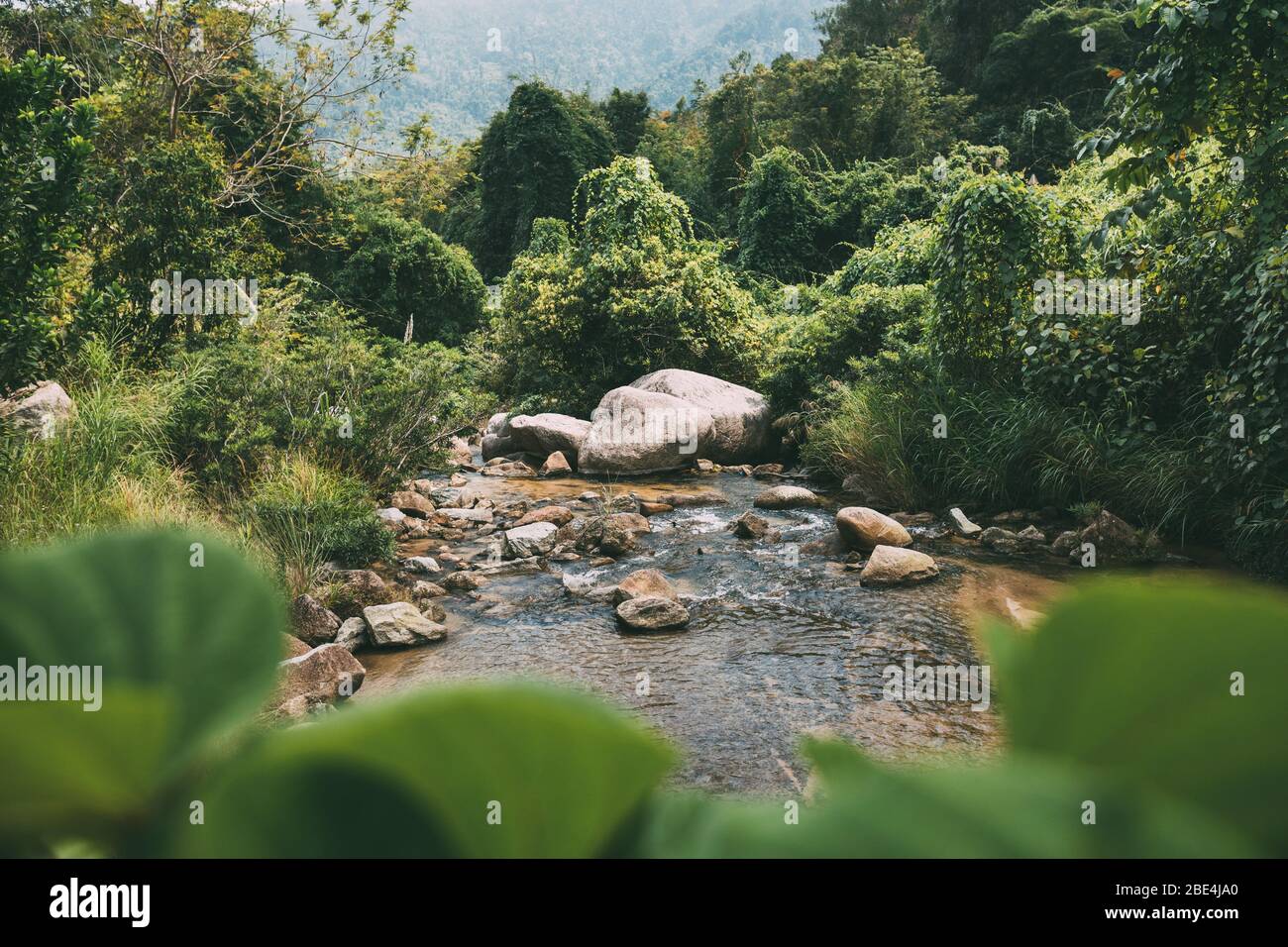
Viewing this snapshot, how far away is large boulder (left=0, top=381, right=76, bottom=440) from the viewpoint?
19.6ft

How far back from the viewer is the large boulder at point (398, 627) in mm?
5539

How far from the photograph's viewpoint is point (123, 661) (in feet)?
0.55

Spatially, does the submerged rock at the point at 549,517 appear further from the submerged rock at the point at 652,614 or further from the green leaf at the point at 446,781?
the green leaf at the point at 446,781

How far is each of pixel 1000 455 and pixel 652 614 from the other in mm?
4260

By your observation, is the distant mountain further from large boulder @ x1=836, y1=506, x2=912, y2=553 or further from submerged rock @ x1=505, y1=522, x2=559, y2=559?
large boulder @ x1=836, y1=506, x2=912, y2=553

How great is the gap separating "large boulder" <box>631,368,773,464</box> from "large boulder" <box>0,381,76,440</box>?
24.5ft

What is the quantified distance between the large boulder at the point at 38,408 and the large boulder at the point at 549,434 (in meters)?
6.25

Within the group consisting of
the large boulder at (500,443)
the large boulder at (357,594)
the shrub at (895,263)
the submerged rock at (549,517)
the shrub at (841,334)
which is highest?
the shrub at (895,263)

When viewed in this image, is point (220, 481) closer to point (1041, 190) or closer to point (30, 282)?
point (30, 282)

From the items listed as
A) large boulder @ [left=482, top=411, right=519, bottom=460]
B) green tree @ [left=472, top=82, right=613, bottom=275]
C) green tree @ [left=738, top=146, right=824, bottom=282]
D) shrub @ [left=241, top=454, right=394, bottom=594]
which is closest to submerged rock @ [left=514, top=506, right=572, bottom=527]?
shrub @ [left=241, top=454, right=394, bottom=594]

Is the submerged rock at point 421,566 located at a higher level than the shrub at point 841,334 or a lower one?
lower

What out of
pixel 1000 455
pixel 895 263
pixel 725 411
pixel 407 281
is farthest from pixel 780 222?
pixel 1000 455

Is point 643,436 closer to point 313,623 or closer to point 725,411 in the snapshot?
point 725,411

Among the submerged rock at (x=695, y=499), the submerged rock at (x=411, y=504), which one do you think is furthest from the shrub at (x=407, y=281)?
the submerged rock at (x=695, y=499)
